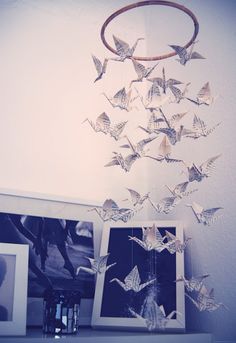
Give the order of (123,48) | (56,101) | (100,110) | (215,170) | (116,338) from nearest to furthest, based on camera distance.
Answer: (123,48)
(116,338)
(215,170)
(56,101)
(100,110)

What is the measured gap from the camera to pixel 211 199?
165 centimetres

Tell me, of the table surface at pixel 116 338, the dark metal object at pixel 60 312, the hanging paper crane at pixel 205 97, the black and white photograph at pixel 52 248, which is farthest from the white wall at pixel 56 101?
the hanging paper crane at pixel 205 97

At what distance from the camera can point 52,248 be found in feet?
5.45

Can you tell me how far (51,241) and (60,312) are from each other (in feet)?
1.17

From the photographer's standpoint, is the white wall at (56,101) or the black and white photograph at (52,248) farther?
the white wall at (56,101)

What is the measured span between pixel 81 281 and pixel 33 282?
0.68ft

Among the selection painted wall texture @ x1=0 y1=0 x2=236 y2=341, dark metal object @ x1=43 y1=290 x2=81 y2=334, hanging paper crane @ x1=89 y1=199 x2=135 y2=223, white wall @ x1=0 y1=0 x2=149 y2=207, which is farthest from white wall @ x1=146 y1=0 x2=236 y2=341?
hanging paper crane @ x1=89 y1=199 x2=135 y2=223

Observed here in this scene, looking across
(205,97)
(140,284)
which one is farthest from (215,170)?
(205,97)

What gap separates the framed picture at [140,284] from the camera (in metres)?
1.52

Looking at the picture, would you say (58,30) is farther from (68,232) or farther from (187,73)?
(68,232)

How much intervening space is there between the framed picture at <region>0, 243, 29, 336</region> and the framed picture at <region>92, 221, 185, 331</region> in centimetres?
32

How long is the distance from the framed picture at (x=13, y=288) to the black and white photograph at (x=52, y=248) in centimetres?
13

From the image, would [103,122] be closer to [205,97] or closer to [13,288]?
[205,97]

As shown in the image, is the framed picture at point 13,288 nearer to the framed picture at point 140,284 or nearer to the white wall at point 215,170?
the framed picture at point 140,284
